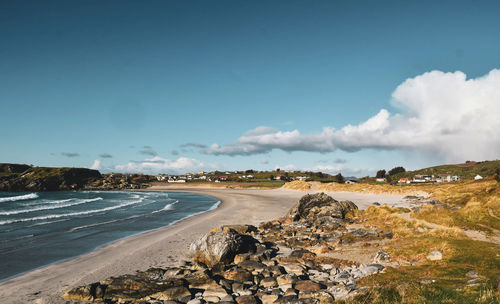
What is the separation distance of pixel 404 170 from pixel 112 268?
541ft

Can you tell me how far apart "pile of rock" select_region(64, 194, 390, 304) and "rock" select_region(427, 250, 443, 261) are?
1.68 m

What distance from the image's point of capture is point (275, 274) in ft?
38.1

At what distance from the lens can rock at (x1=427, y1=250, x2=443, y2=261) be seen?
36.6 feet

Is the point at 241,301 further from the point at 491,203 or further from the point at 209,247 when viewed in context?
the point at 491,203

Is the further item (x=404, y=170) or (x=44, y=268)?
(x=404, y=170)

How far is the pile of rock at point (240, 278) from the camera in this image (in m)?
9.54

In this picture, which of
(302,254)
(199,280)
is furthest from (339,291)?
(302,254)

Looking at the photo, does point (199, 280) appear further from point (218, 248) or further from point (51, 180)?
point (51, 180)

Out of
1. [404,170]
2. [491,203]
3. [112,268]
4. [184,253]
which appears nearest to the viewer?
[112,268]

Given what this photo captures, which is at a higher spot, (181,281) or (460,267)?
(460,267)

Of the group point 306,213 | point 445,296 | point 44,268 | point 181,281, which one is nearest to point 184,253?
point 181,281

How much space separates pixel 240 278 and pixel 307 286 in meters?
2.95

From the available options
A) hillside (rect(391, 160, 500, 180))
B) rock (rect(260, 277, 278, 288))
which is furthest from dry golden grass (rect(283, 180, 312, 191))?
rock (rect(260, 277, 278, 288))

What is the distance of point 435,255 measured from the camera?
37.0 feet
